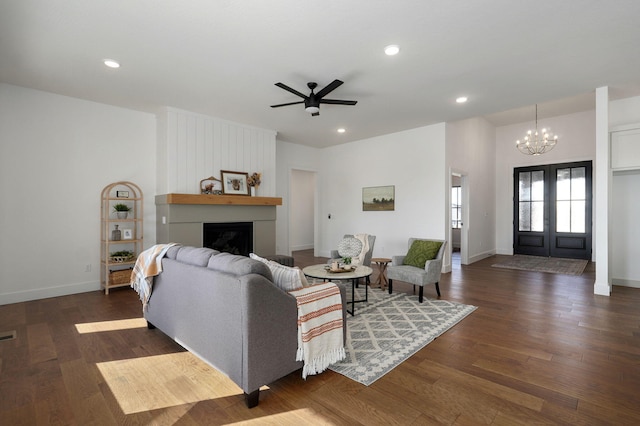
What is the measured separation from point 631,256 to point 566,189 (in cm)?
323

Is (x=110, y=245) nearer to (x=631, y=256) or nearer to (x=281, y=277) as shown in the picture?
(x=281, y=277)

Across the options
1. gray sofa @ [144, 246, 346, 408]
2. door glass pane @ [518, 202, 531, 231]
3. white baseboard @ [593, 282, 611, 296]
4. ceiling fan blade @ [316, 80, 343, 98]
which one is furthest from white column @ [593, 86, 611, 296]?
gray sofa @ [144, 246, 346, 408]

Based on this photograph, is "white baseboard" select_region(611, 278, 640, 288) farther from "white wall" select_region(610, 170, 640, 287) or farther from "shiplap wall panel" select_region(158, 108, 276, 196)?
"shiplap wall panel" select_region(158, 108, 276, 196)

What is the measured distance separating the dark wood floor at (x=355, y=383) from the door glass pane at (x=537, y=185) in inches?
203

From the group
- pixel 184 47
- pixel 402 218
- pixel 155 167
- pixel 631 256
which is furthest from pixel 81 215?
pixel 631 256

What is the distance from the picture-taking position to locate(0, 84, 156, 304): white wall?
170 inches

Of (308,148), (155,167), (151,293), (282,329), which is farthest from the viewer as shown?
(308,148)

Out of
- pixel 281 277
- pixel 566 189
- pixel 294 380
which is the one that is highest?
pixel 566 189

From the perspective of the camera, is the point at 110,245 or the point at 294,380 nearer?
the point at 294,380

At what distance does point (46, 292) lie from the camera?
4.57 meters

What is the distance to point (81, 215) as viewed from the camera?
4.90 meters

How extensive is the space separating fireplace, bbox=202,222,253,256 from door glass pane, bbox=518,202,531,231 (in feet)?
23.6

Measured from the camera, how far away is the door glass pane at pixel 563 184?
307 inches

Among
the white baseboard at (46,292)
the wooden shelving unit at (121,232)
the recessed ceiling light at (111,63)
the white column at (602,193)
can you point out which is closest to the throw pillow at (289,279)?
the recessed ceiling light at (111,63)
